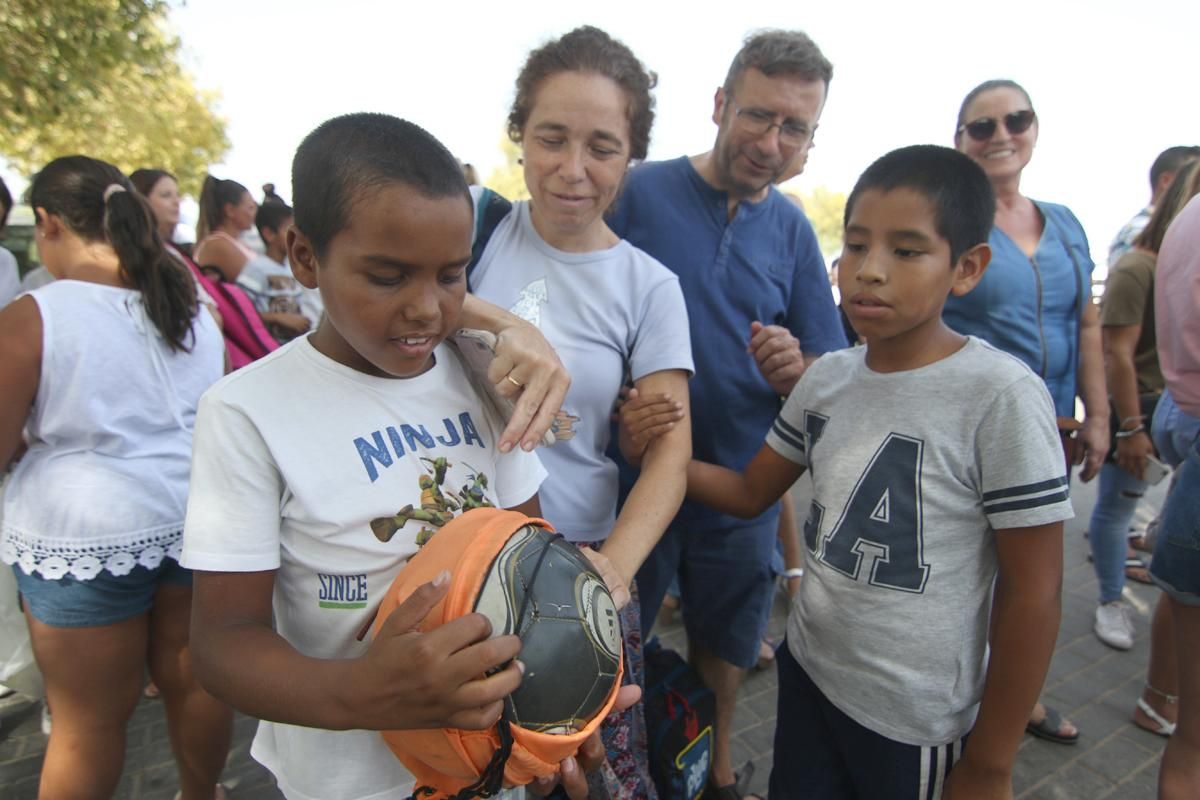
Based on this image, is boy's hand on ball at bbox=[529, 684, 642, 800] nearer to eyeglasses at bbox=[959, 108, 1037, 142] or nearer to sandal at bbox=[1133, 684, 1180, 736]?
eyeglasses at bbox=[959, 108, 1037, 142]

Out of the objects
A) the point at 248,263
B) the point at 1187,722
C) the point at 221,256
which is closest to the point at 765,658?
the point at 1187,722

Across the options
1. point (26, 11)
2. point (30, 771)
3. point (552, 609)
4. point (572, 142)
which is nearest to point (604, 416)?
point (572, 142)

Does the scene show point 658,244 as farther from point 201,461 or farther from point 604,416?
point 201,461

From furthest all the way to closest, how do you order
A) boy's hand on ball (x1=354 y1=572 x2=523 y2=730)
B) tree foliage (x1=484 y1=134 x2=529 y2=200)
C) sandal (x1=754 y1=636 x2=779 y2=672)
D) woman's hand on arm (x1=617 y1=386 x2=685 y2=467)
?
1. tree foliage (x1=484 y1=134 x2=529 y2=200)
2. sandal (x1=754 y1=636 x2=779 y2=672)
3. woman's hand on arm (x1=617 y1=386 x2=685 y2=467)
4. boy's hand on ball (x1=354 y1=572 x2=523 y2=730)

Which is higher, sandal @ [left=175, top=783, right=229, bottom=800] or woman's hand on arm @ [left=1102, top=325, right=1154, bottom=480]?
woman's hand on arm @ [left=1102, top=325, right=1154, bottom=480]

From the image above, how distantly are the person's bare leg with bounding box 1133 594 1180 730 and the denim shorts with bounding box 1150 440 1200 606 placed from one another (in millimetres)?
1338

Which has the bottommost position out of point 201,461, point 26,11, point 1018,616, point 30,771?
point 30,771

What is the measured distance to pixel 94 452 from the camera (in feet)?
6.44

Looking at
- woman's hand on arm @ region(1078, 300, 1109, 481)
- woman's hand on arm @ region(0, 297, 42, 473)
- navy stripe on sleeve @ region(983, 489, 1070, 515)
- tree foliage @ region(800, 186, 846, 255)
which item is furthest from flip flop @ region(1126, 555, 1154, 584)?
tree foliage @ region(800, 186, 846, 255)

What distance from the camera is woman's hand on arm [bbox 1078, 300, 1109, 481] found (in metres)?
2.98

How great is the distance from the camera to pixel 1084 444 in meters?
3.06

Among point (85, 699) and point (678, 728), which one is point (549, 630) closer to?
point (678, 728)

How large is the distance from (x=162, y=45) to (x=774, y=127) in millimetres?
12818

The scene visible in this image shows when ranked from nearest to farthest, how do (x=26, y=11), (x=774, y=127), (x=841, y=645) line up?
(x=841, y=645) < (x=774, y=127) < (x=26, y=11)
